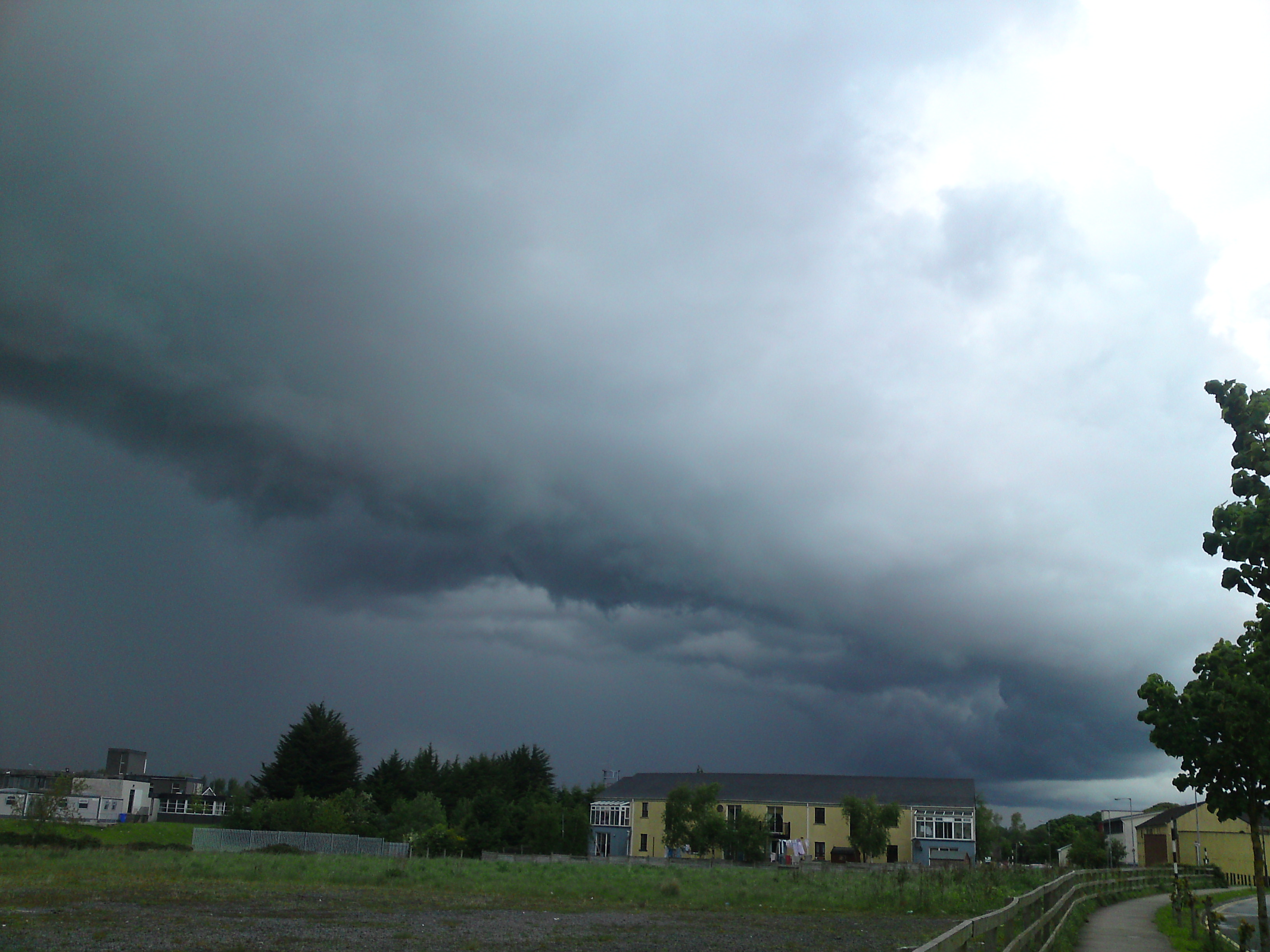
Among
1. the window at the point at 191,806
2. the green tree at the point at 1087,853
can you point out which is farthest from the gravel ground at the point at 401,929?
the window at the point at 191,806

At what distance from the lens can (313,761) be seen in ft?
305

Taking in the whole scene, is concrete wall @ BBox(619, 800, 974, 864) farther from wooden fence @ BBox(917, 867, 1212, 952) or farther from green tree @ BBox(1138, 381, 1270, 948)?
green tree @ BBox(1138, 381, 1270, 948)

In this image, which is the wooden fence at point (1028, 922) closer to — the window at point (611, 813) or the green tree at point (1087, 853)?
the green tree at point (1087, 853)

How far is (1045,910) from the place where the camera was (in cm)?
1870

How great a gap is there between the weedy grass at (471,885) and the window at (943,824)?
1419 inches

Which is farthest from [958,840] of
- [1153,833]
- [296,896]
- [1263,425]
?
[1263,425]

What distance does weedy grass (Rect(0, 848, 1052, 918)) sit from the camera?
96.0 ft

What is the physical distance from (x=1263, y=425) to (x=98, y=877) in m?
37.1

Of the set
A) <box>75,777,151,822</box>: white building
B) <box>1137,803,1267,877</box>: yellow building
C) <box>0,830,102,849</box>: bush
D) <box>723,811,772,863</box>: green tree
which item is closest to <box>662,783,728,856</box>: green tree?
<box>723,811,772,863</box>: green tree

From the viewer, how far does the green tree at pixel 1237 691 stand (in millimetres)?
13883

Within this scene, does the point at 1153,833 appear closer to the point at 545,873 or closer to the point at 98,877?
the point at 545,873

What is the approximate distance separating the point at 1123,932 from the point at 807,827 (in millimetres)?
72725

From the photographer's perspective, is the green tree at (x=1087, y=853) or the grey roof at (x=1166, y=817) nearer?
the green tree at (x=1087, y=853)

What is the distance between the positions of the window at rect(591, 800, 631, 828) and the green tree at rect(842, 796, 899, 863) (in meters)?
25.8
